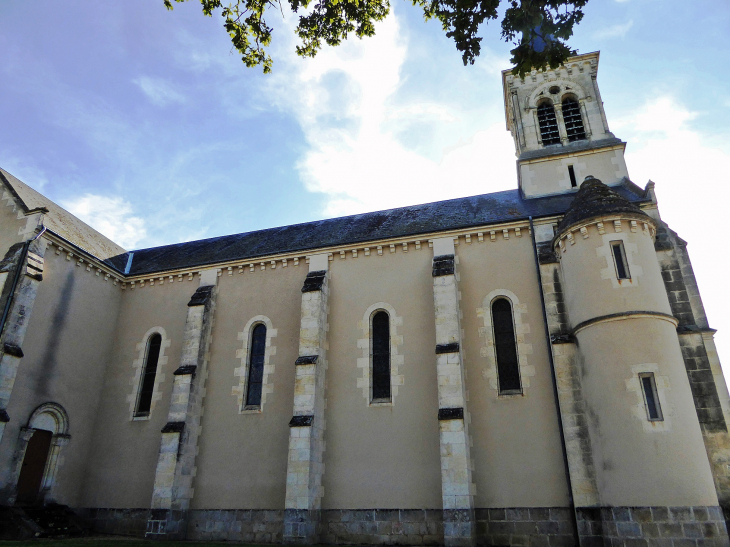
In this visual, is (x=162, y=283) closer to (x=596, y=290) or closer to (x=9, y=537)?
(x=9, y=537)

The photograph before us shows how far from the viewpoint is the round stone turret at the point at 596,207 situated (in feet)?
44.9

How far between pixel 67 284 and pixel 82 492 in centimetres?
691

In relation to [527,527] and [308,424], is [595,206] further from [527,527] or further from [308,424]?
[308,424]

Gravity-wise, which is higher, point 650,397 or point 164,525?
point 650,397

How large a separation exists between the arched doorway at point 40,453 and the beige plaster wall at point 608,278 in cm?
1600

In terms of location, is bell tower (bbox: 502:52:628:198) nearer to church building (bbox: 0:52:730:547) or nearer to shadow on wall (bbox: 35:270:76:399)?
church building (bbox: 0:52:730:547)

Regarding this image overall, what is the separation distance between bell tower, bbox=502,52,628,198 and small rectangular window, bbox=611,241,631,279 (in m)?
5.53

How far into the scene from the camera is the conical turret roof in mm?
13734

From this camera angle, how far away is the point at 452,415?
43.5 ft

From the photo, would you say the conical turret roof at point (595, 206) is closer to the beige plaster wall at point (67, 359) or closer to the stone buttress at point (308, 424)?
the stone buttress at point (308, 424)

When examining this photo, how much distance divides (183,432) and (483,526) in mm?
9025

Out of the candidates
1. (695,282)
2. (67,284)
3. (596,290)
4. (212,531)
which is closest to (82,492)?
(212,531)

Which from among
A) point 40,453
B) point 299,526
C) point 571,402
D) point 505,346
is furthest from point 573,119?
point 40,453

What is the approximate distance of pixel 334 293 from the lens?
17.0 metres
